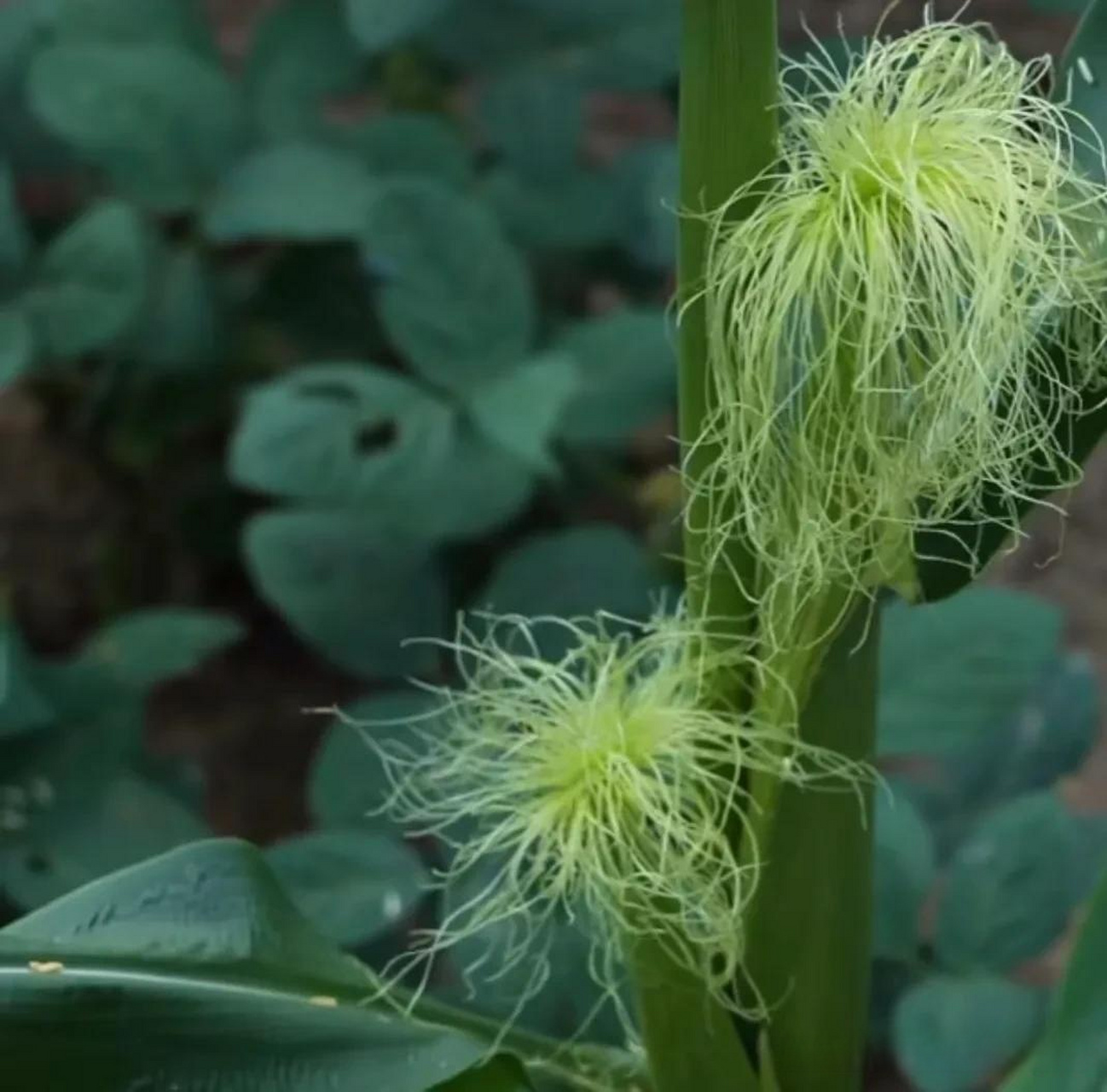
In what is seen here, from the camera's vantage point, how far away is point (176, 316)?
37.4 inches

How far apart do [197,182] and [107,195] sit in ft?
0.93

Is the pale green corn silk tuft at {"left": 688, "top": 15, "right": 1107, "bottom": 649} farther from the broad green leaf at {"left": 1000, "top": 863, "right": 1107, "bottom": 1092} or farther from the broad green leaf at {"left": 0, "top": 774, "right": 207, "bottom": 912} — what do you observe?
the broad green leaf at {"left": 0, "top": 774, "right": 207, "bottom": 912}

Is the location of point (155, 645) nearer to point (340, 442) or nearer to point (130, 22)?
point (340, 442)

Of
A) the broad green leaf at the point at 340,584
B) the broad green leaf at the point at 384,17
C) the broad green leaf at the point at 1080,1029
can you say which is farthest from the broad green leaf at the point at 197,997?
the broad green leaf at the point at 384,17

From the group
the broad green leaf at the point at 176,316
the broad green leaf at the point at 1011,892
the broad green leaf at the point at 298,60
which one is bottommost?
the broad green leaf at the point at 1011,892

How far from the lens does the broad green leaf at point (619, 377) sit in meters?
0.77

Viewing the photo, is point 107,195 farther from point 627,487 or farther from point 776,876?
point 776,876

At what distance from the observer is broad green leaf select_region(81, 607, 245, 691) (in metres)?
0.77

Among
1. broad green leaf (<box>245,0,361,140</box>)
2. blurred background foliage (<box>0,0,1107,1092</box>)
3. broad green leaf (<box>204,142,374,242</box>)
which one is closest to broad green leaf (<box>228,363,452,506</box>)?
blurred background foliage (<box>0,0,1107,1092</box>)

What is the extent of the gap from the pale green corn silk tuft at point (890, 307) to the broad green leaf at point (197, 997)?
175 millimetres

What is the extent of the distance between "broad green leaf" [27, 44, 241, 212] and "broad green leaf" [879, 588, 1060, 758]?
1.29ft

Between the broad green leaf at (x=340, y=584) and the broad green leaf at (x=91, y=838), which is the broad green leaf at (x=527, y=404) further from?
the broad green leaf at (x=91, y=838)

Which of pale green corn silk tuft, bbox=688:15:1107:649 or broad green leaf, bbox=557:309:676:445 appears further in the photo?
broad green leaf, bbox=557:309:676:445

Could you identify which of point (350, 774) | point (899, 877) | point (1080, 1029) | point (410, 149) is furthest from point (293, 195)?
point (1080, 1029)
